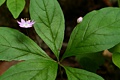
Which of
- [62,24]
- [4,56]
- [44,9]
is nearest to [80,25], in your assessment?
[62,24]

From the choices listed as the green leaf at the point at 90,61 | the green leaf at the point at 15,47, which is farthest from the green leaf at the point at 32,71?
the green leaf at the point at 90,61

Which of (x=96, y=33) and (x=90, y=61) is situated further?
(x=90, y=61)

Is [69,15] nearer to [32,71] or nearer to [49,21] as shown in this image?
[49,21]

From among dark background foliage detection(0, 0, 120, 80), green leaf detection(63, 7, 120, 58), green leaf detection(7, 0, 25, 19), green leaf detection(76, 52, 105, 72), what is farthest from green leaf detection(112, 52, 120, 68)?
dark background foliage detection(0, 0, 120, 80)

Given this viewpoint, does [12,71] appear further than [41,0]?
No

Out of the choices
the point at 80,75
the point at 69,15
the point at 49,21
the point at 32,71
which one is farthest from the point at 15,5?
the point at 69,15

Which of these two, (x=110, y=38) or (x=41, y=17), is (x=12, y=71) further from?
(x=110, y=38)

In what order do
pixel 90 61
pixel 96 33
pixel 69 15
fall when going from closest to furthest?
1. pixel 96 33
2. pixel 90 61
3. pixel 69 15
